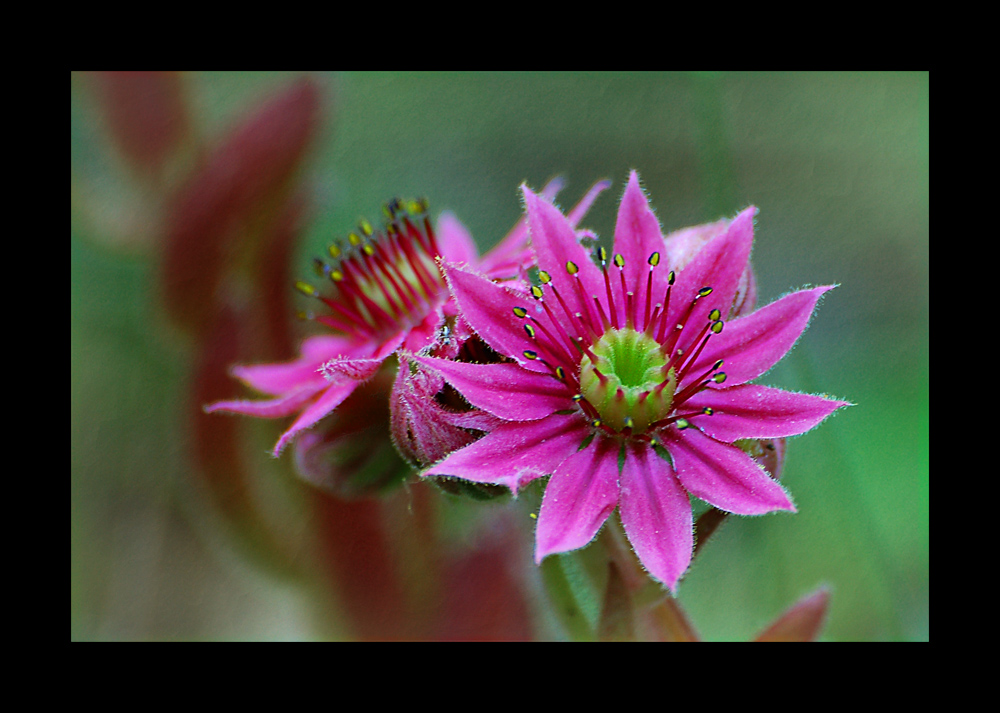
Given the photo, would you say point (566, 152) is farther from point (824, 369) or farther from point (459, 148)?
point (824, 369)

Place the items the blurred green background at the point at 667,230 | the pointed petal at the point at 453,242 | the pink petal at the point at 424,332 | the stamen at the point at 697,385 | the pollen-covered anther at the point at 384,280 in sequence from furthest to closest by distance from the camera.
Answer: the blurred green background at the point at 667,230 < the pointed petal at the point at 453,242 < the pollen-covered anther at the point at 384,280 < the pink petal at the point at 424,332 < the stamen at the point at 697,385

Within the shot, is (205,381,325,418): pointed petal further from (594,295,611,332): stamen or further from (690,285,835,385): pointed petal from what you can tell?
(690,285,835,385): pointed petal

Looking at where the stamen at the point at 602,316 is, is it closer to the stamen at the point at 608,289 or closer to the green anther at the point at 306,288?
the stamen at the point at 608,289

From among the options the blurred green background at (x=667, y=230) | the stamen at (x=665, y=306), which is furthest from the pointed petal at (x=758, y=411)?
the blurred green background at (x=667, y=230)

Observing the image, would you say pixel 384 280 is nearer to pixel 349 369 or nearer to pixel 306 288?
pixel 306 288

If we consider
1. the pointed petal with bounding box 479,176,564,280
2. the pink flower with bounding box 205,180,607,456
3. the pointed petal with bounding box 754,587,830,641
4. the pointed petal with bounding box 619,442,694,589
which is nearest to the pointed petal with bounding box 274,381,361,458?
the pink flower with bounding box 205,180,607,456

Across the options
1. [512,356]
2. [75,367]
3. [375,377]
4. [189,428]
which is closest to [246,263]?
[189,428]
